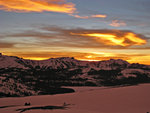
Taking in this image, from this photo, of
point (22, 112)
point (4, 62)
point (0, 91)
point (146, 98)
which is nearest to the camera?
point (22, 112)

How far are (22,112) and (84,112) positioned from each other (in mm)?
5477

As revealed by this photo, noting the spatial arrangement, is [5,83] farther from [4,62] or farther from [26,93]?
[4,62]

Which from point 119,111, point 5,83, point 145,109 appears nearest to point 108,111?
point 119,111

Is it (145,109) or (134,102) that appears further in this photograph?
(134,102)

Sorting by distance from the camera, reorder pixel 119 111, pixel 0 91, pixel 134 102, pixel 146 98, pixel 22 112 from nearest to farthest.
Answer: pixel 22 112, pixel 119 111, pixel 134 102, pixel 146 98, pixel 0 91

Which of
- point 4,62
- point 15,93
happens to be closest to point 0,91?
point 15,93

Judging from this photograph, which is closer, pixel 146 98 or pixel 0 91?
pixel 146 98

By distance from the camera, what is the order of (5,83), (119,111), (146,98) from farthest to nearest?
(5,83) < (146,98) < (119,111)

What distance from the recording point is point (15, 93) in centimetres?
5700

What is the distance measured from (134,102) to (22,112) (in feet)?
50.5

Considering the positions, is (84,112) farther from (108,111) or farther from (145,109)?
(145,109)

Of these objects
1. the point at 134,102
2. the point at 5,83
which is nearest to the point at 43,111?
the point at 134,102

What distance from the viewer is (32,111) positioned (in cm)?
1920

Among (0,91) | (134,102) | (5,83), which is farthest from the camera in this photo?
(5,83)
